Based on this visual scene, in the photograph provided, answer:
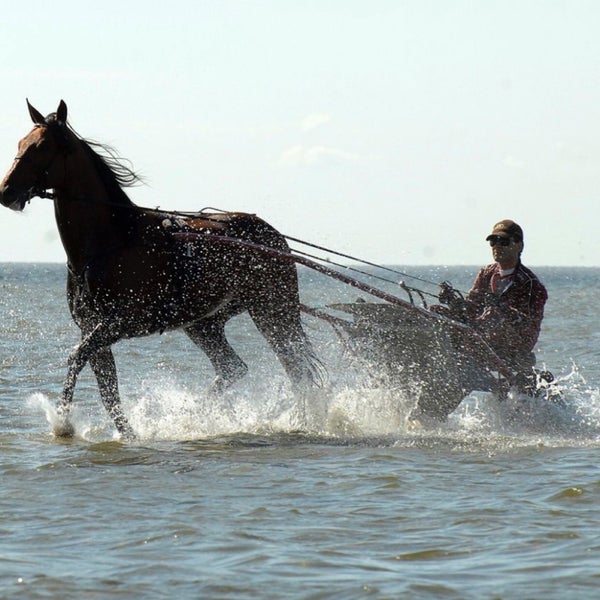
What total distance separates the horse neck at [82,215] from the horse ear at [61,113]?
0.25 metres

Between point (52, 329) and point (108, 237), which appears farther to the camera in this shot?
point (52, 329)

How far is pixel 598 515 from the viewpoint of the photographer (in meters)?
6.63

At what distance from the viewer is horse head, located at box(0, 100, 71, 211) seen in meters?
8.50

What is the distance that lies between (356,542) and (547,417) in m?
3.87

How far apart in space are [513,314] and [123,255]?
2.82 metres

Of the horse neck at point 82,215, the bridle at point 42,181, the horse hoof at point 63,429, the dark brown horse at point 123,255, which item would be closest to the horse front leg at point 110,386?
the dark brown horse at point 123,255

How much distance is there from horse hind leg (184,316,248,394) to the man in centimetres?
180

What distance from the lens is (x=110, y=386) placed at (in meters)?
9.08

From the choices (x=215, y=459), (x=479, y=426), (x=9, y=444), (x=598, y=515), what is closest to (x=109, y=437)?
(x=9, y=444)

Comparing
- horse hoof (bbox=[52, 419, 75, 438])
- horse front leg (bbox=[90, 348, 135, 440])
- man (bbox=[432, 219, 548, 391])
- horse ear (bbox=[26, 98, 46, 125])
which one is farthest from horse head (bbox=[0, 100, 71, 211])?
man (bbox=[432, 219, 548, 391])

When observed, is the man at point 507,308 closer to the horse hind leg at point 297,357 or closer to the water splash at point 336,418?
the water splash at point 336,418

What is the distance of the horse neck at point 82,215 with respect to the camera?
29.0 ft

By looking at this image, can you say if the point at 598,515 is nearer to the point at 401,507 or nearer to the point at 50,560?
the point at 401,507

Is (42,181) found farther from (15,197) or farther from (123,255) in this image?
(123,255)
